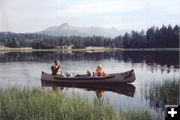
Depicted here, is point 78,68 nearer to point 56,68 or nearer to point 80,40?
point 56,68

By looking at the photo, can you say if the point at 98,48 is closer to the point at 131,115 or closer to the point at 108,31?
the point at 108,31

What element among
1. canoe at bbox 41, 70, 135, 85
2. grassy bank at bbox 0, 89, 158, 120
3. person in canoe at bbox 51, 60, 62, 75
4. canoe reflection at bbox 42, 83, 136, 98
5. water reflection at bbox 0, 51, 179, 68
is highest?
water reflection at bbox 0, 51, 179, 68

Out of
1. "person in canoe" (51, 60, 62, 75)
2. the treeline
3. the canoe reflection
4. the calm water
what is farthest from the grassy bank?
the canoe reflection

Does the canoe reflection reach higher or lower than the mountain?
lower

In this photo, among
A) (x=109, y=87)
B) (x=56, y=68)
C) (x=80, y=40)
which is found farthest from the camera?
(x=109, y=87)

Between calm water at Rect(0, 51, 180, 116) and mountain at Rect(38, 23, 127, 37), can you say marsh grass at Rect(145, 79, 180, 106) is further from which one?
mountain at Rect(38, 23, 127, 37)

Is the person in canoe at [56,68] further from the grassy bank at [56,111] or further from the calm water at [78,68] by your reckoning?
the grassy bank at [56,111]

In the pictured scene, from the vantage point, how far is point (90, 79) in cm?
816

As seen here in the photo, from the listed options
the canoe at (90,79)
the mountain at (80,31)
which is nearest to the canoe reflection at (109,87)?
the canoe at (90,79)

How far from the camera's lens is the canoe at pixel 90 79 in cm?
787

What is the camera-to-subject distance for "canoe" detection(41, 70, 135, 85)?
7.87 meters

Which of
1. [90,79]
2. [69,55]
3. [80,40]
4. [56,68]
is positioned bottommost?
[90,79]

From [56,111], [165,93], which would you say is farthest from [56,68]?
[56,111]

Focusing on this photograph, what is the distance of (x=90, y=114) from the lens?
366 centimetres
